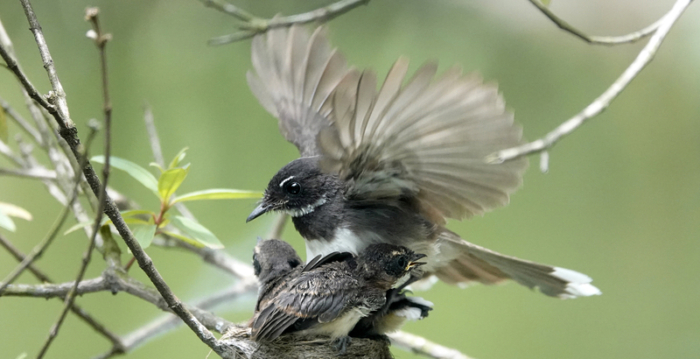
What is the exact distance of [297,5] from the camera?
536cm

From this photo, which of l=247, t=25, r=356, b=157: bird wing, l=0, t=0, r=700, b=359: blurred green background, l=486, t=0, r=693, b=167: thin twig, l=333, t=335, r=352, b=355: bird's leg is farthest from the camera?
l=0, t=0, r=700, b=359: blurred green background

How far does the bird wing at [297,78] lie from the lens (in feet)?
8.55

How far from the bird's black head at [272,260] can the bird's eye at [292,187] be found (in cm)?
23

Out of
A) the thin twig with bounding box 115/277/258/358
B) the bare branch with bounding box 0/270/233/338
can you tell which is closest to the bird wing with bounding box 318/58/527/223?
the bare branch with bounding box 0/270/233/338

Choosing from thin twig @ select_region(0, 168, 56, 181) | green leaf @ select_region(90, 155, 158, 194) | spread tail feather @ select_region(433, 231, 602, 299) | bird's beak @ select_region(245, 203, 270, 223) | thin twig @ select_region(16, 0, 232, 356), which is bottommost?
thin twig @ select_region(16, 0, 232, 356)

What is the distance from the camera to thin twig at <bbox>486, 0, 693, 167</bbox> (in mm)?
1410

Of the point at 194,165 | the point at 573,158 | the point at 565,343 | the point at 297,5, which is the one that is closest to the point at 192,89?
the point at 194,165

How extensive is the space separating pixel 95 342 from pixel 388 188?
3601 millimetres

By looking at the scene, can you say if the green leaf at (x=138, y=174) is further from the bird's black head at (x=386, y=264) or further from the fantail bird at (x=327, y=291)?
the bird's black head at (x=386, y=264)

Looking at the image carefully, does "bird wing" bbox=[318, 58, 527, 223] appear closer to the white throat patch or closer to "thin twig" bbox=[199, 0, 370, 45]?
the white throat patch

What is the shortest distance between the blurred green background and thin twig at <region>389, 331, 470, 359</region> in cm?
227

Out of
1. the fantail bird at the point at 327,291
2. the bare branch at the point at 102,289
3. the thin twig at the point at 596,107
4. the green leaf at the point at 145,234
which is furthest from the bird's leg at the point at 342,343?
the thin twig at the point at 596,107

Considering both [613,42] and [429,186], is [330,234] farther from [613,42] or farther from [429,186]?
[613,42]

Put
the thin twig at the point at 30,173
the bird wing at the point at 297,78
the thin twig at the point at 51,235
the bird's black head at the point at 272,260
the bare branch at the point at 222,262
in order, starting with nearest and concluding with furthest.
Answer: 1. the thin twig at the point at 51,235
2. the bird's black head at the point at 272,260
3. the thin twig at the point at 30,173
4. the bird wing at the point at 297,78
5. the bare branch at the point at 222,262
